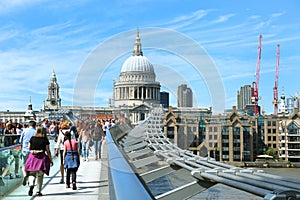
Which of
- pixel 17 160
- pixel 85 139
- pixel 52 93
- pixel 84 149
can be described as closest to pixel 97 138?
pixel 85 139

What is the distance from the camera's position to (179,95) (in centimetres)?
933

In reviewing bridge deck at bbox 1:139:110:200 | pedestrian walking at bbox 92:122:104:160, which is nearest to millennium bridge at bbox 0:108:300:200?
bridge deck at bbox 1:139:110:200

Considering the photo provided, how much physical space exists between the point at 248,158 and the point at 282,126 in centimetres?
1020

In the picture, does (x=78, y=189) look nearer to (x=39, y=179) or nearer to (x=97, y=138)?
(x=39, y=179)

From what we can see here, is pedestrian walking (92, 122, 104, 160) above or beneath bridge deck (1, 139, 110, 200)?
above

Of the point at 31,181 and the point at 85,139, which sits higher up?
the point at 85,139

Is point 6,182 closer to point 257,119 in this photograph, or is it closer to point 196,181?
point 196,181

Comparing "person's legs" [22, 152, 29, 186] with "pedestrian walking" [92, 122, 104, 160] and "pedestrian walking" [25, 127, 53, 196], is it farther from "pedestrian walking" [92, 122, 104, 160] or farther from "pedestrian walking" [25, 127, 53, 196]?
"pedestrian walking" [92, 122, 104, 160]

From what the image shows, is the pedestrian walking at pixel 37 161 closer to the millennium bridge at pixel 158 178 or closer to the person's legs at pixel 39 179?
the person's legs at pixel 39 179

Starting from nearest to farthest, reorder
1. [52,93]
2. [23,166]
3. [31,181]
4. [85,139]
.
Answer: [31,181], [23,166], [85,139], [52,93]

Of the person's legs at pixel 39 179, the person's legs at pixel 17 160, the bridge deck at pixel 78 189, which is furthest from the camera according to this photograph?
the person's legs at pixel 17 160

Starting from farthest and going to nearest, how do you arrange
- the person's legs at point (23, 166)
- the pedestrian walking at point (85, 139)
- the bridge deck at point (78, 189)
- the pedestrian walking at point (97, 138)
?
the pedestrian walking at point (85, 139)
the pedestrian walking at point (97, 138)
the person's legs at point (23, 166)
the bridge deck at point (78, 189)

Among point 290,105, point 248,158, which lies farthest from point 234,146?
point 290,105

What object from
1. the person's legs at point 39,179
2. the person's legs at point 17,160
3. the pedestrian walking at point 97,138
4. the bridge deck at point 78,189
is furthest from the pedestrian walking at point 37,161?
the pedestrian walking at point 97,138
